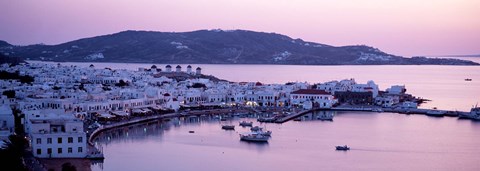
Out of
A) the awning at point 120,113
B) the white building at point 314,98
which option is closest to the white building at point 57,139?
the awning at point 120,113

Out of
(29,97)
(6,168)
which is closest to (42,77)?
(29,97)

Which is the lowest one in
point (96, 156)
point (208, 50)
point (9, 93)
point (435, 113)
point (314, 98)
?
point (96, 156)

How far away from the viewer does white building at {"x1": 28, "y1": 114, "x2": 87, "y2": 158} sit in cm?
1279

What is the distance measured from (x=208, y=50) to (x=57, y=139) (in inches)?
3856

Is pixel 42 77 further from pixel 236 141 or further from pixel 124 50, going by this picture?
pixel 124 50

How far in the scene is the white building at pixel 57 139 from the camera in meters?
12.8

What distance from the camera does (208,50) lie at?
110 m

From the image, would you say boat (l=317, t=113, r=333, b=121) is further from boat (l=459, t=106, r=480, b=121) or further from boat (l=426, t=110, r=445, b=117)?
boat (l=459, t=106, r=480, b=121)

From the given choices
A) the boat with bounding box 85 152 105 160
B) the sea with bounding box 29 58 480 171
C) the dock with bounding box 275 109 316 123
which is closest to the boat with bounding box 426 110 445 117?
the sea with bounding box 29 58 480 171

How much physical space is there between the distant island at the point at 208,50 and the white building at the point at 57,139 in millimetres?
87643

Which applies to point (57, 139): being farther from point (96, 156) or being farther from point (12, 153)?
point (12, 153)

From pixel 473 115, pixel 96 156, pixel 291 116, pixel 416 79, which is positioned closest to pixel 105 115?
pixel 96 156

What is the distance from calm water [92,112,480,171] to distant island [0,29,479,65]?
3206 inches

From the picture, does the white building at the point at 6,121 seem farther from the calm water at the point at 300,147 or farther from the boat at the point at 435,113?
the boat at the point at 435,113
